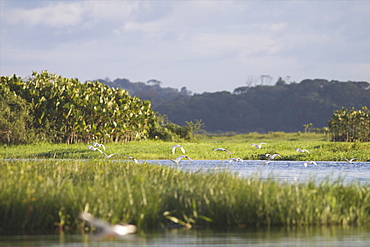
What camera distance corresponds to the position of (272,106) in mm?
142125

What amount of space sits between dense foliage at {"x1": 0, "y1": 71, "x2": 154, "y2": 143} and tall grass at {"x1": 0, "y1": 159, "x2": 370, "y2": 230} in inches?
1157

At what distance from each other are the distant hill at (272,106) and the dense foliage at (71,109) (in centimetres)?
8578

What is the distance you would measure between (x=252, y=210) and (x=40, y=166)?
303 inches

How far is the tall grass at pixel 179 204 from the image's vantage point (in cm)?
1162

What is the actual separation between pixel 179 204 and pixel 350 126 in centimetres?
4292

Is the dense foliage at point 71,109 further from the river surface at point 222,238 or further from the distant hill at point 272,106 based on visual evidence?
the distant hill at point 272,106

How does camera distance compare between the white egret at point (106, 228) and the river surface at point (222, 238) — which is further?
the river surface at point (222, 238)

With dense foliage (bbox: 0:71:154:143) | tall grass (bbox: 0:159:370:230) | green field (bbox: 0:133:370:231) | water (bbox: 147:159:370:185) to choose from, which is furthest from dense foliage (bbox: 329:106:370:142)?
tall grass (bbox: 0:159:370:230)

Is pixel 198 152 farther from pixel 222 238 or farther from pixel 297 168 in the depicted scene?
pixel 222 238

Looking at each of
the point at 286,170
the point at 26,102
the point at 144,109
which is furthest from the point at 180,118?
the point at 286,170

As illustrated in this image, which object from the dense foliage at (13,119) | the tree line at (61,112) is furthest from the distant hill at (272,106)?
the dense foliage at (13,119)

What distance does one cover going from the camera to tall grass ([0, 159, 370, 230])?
11.6 metres

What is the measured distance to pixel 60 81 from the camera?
4666cm

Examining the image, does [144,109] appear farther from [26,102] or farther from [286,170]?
[286,170]
